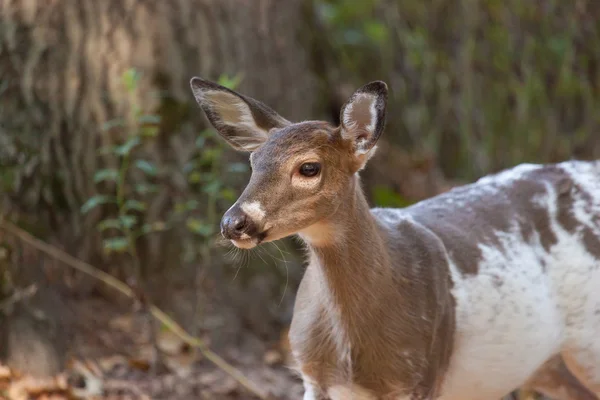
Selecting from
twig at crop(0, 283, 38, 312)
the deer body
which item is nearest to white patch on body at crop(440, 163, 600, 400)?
the deer body

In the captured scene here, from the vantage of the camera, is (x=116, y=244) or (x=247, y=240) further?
(x=116, y=244)

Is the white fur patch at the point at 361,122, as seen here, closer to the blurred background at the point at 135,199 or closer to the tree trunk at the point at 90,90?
the blurred background at the point at 135,199

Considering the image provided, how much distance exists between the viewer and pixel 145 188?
5.88 m

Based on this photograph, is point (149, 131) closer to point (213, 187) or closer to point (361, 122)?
point (213, 187)

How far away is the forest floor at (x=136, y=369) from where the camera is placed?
5.81 metres

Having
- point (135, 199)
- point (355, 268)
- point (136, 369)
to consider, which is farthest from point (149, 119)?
point (355, 268)

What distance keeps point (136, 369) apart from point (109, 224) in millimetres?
931

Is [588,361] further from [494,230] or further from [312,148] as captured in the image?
[312,148]

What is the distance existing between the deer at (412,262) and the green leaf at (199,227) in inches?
59.3

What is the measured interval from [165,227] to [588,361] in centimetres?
269

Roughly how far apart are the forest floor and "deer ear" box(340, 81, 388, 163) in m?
2.30

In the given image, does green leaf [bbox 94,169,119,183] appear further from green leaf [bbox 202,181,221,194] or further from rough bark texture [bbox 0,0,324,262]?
green leaf [bbox 202,181,221,194]

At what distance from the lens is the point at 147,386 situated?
19.4 ft

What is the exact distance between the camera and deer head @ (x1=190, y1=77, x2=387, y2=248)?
390cm
